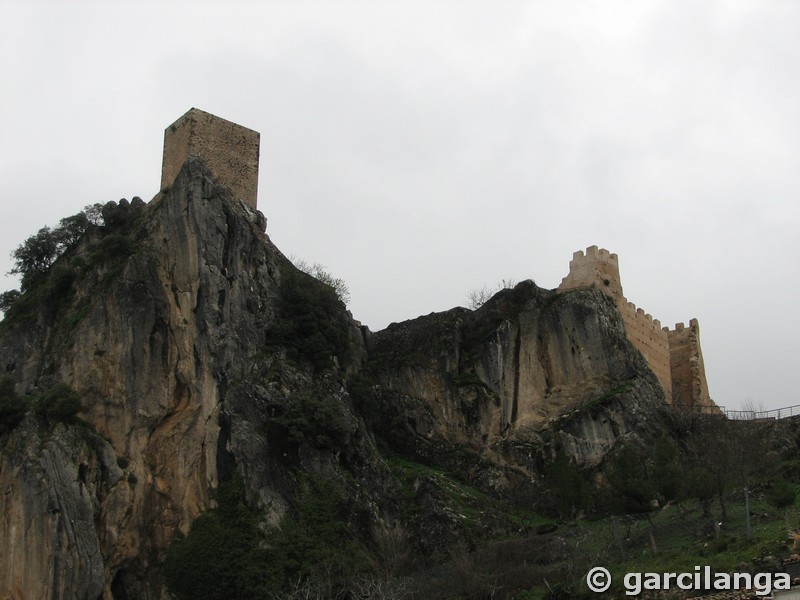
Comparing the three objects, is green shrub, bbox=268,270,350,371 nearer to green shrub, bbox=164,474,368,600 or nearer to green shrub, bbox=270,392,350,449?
green shrub, bbox=270,392,350,449

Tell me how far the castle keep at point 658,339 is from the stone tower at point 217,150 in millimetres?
15826

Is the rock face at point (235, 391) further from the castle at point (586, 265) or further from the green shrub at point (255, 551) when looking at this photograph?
the castle at point (586, 265)

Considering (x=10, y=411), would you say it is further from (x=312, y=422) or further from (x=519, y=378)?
(x=519, y=378)

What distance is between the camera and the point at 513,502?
48500 mm

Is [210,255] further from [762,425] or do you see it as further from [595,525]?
[762,425]

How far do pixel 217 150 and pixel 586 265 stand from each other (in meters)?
18.1

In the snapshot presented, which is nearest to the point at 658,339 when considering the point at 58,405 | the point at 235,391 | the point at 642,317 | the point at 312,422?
the point at 642,317

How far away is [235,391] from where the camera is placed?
45.9m

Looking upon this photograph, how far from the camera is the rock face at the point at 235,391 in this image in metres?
43.4

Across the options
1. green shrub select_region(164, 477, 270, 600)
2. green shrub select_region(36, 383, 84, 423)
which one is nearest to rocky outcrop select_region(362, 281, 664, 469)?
green shrub select_region(164, 477, 270, 600)

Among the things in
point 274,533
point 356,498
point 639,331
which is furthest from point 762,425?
point 274,533

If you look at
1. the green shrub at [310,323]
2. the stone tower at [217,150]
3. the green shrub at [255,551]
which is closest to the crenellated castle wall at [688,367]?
the green shrub at [310,323]

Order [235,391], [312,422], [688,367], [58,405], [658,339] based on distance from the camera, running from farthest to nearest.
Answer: [688,367] < [658,339] < [235,391] < [312,422] < [58,405]

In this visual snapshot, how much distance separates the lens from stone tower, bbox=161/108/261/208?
5331 cm
